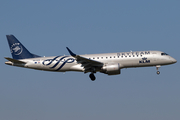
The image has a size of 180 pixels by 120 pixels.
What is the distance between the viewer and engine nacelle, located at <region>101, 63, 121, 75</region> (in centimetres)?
4899

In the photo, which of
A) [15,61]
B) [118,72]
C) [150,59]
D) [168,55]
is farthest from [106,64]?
[15,61]

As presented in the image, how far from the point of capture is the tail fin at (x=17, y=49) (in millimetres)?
54156

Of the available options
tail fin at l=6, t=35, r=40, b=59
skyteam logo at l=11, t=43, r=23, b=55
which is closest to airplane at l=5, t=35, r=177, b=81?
tail fin at l=6, t=35, r=40, b=59

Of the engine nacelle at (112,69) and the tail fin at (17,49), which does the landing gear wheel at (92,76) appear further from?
the tail fin at (17,49)

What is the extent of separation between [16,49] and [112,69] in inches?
683

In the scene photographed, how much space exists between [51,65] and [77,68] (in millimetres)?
4316

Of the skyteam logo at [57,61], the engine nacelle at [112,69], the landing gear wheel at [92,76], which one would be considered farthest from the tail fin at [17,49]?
the engine nacelle at [112,69]

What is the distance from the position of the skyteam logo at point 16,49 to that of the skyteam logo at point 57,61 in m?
5.68

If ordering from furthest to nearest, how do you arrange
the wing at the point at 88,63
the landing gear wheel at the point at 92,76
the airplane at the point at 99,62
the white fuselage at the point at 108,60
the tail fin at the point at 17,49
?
the tail fin at the point at 17,49
the landing gear wheel at the point at 92,76
the white fuselage at the point at 108,60
the airplane at the point at 99,62
the wing at the point at 88,63

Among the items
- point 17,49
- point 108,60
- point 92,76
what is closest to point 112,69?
point 108,60

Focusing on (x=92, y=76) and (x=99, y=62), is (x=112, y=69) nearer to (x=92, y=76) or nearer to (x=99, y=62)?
(x=99, y=62)

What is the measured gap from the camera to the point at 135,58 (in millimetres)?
49812

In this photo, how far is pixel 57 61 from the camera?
5141 centimetres

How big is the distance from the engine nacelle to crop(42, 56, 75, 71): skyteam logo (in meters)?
5.50
